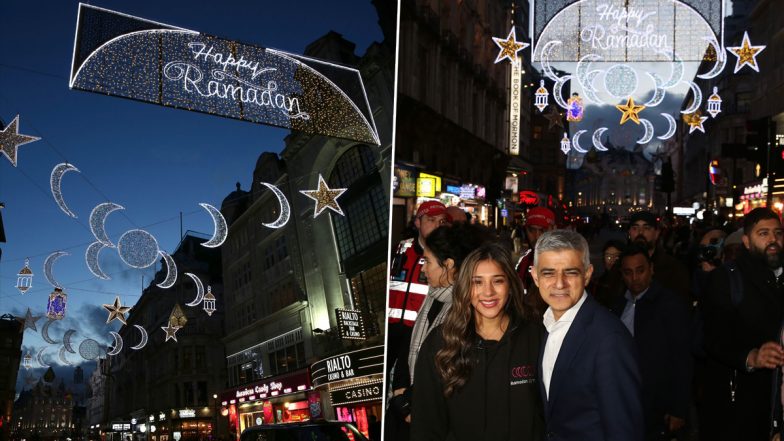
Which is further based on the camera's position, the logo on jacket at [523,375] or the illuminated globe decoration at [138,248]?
the illuminated globe decoration at [138,248]

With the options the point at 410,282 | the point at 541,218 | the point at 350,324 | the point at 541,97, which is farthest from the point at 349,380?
the point at 541,97

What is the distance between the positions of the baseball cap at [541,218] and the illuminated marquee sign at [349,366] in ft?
6.37

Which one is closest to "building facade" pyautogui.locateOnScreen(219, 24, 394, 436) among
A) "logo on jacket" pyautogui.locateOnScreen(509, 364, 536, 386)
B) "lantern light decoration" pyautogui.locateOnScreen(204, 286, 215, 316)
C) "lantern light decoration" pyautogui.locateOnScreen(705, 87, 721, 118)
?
"lantern light decoration" pyautogui.locateOnScreen(204, 286, 215, 316)

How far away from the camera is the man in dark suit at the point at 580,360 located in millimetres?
3385

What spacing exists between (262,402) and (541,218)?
4573mm

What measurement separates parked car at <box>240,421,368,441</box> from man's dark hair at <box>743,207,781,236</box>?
3.81 meters

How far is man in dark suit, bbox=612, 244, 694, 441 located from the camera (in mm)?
5621

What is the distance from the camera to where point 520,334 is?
3771 mm

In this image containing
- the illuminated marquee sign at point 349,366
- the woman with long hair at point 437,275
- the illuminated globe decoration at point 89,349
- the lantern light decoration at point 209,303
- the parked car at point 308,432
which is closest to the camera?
the woman with long hair at point 437,275

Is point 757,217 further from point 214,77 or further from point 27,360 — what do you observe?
point 27,360

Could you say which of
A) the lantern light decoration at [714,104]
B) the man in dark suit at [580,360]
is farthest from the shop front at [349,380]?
the lantern light decoration at [714,104]

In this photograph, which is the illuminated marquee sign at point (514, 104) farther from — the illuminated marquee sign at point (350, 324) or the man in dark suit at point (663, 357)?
the man in dark suit at point (663, 357)

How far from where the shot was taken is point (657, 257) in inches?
294

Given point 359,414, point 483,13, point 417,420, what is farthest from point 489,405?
point 483,13
